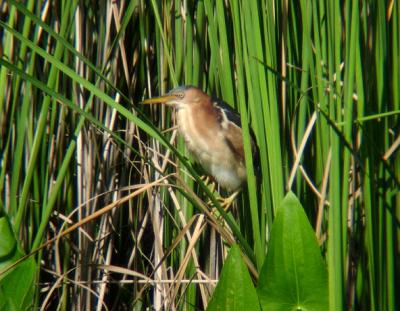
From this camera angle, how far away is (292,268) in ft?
3.98

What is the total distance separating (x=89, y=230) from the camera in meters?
1.92

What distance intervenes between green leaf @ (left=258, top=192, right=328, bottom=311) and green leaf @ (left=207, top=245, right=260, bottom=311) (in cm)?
4

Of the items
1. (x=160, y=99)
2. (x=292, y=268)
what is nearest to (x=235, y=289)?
(x=292, y=268)

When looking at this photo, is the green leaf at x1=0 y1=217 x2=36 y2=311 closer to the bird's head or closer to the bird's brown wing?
the bird's head

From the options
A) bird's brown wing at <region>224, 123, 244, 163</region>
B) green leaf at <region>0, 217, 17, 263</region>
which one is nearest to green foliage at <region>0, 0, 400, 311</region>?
green leaf at <region>0, 217, 17, 263</region>

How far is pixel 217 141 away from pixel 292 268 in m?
0.90

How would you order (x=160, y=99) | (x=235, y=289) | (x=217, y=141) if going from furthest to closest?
(x=217, y=141) < (x=160, y=99) < (x=235, y=289)

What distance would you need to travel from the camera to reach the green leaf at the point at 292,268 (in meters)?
1.16

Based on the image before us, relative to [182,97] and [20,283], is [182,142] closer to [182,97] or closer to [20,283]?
[182,97]

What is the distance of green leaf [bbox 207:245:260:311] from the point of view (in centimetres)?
115

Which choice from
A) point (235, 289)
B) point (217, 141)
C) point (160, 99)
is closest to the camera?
point (235, 289)

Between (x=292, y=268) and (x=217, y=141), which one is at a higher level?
(x=217, y=141)

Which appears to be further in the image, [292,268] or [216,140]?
[216,140]

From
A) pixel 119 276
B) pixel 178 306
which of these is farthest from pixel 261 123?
pixel 119 276
